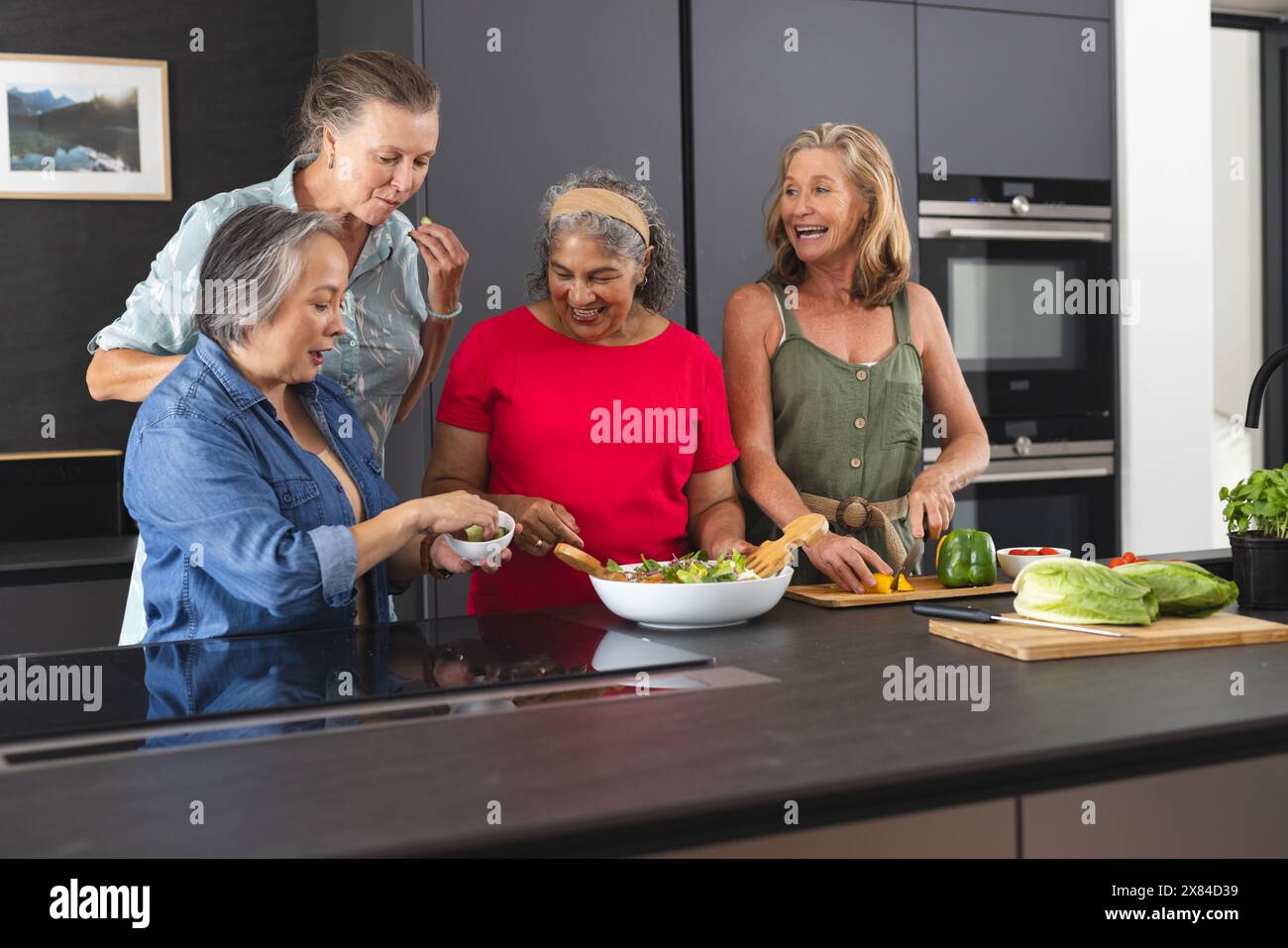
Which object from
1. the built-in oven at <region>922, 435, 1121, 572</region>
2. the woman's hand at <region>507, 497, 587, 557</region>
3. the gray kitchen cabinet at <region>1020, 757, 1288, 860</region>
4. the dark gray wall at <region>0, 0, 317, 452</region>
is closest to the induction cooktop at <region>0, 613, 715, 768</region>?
the woman's hand at <region>507, 497, 587, 557</region>

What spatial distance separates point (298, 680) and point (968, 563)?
1.07m

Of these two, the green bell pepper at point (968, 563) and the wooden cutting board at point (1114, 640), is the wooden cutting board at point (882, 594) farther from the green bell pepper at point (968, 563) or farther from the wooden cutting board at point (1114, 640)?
the wooden cutting board at point (1114, 640)

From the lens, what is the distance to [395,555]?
1.92 metres

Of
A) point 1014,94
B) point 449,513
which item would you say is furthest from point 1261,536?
point 1014,94

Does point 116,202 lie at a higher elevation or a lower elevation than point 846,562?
higher

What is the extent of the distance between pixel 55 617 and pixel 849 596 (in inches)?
74.0

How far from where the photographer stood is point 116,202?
11.4 ft

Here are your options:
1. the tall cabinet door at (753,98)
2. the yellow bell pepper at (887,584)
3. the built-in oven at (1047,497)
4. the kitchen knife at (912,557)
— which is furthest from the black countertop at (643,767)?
the built-in oven at (1047,497)

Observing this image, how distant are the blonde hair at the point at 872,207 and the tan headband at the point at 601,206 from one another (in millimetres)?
342

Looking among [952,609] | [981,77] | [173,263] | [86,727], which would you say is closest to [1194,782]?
[952,609]

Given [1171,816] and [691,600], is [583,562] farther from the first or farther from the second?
[1171,816]

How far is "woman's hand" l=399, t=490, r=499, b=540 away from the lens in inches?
66.1

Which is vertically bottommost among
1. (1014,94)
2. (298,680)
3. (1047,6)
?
(298,680)

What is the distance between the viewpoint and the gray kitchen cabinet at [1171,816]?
1.17m
